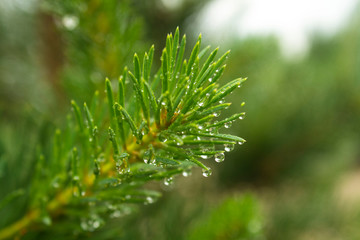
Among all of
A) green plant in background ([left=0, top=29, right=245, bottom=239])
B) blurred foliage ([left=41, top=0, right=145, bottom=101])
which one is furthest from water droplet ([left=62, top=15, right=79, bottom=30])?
green plant in background ([left=0, top=29, right=245, bottom=239])

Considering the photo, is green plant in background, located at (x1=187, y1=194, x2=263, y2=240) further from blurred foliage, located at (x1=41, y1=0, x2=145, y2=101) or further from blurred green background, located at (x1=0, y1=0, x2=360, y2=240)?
blurred foliage, located at (x1=41, y1=0, x2=145, y2=101)

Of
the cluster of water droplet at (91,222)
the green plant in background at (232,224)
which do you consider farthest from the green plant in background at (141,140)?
the green plant in background at (232,224)

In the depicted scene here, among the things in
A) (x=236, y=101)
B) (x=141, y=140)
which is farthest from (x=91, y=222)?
(x=236, y=101)

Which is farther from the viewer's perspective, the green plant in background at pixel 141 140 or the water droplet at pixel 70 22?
the water droplet at pixel 70 22

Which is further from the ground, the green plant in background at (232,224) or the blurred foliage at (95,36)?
the blurred foliage at (95,36)

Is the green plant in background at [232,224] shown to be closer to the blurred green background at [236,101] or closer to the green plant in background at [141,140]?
the blurred green background at [236,101]

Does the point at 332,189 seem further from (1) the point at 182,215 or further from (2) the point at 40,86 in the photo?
(2) the point at 40,86

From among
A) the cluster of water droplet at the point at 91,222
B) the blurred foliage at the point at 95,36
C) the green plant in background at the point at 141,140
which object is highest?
the blurred foliage at the point at 95,36

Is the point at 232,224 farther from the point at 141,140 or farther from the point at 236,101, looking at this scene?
the point at 236,101
